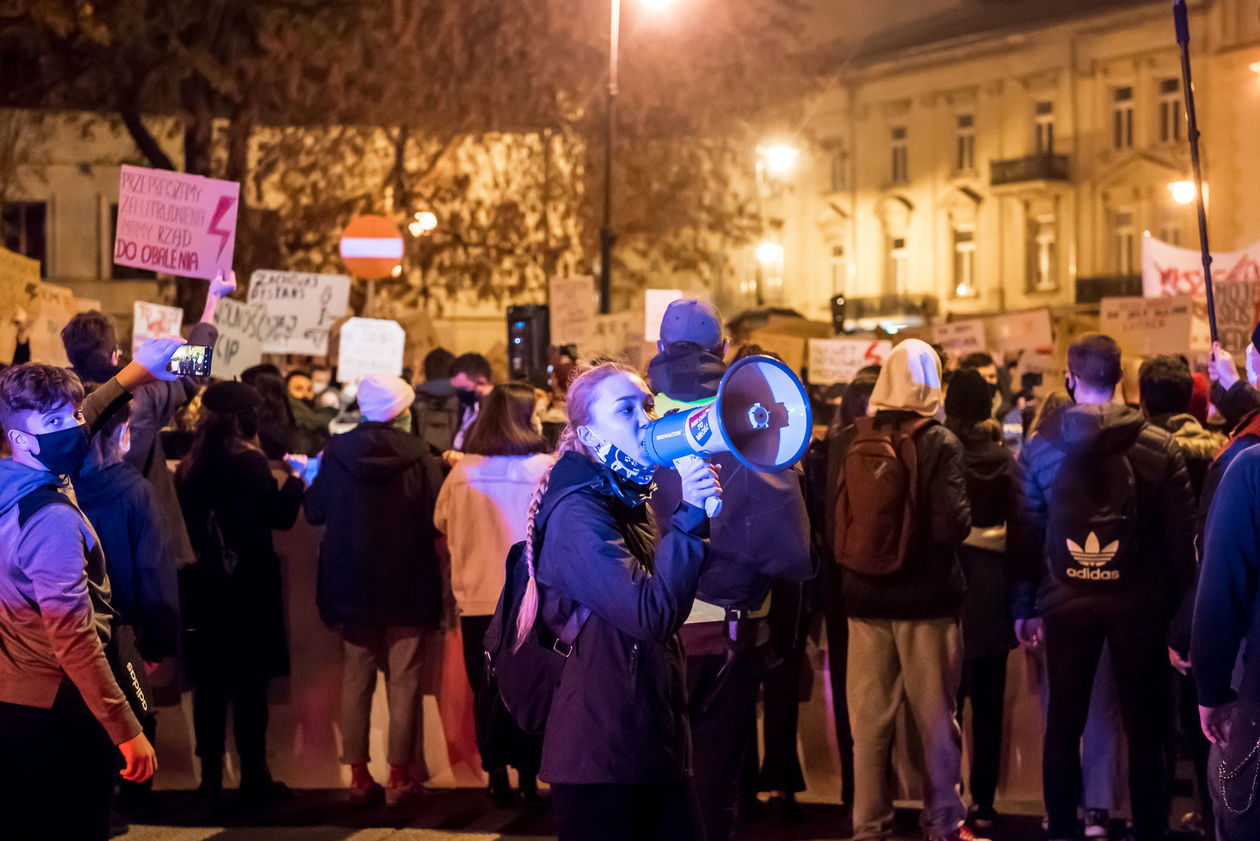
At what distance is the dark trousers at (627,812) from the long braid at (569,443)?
16.6 inches

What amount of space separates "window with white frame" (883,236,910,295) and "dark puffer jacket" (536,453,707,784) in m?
47.8

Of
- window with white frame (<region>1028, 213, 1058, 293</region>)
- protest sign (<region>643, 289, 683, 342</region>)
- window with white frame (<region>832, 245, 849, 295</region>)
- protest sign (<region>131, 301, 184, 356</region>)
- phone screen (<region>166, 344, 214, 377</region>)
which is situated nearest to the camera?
phone screen (<region>166, 344, 214, 377</region>)

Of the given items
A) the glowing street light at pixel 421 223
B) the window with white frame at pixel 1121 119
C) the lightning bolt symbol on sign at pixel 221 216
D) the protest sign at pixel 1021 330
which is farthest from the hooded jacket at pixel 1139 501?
the window with white frame at pixel 1121 119

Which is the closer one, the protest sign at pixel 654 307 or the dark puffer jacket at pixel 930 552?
the dark puffer jacket at pixel 930 552

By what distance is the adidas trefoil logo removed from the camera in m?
5.90

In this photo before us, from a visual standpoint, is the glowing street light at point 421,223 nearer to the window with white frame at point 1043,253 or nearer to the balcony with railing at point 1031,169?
the balcony with railing at point 1031,169

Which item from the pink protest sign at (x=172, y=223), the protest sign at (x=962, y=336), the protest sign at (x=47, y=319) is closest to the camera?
the pink protest sign at (x=172, y=223)

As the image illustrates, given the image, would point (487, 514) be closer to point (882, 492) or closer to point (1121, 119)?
point (882, 492)

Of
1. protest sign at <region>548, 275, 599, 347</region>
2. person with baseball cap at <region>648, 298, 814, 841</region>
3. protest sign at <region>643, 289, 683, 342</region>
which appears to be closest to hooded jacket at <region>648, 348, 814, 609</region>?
person with baseball cap at <region>648, 298, 814, 841</region>

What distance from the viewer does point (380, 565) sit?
7.14 meters

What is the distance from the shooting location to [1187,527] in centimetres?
596

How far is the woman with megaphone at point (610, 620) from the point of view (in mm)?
3607

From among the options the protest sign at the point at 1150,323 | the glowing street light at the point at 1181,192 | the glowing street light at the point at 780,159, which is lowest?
the protest sign at the point at 1150,323

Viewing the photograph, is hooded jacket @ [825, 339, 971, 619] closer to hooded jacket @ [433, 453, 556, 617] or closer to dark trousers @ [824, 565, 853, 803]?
dark trousers @ [824, 565, 853, 803]
